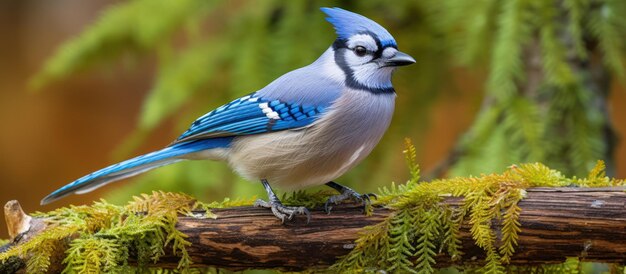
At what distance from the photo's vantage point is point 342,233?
220 centimetres

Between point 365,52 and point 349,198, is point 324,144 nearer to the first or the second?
point 349,198

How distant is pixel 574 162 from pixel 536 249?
3.91ft

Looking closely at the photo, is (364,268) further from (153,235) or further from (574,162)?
(574,162)

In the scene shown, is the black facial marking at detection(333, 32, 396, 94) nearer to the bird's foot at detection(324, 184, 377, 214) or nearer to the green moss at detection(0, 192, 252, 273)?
the bird's foot at detection(324, 184, 377, 214)

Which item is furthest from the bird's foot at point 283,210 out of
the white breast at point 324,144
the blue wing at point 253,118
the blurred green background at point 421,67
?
the blurred green background at point 421,67

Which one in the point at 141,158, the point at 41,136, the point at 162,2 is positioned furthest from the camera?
the point at 41,136

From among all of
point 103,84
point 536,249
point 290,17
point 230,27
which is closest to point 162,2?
point 230,27

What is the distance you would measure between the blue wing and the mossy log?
0.96ft

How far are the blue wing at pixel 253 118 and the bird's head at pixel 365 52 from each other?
0.19m

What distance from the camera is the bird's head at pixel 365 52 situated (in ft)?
8.12

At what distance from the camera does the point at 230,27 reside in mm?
3656

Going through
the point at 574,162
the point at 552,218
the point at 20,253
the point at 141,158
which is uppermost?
the point at 574,162

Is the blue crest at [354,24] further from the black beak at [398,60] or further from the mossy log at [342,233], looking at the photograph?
the mossy log at [342,233]

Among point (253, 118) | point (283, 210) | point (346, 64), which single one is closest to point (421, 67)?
point (346, 64)
